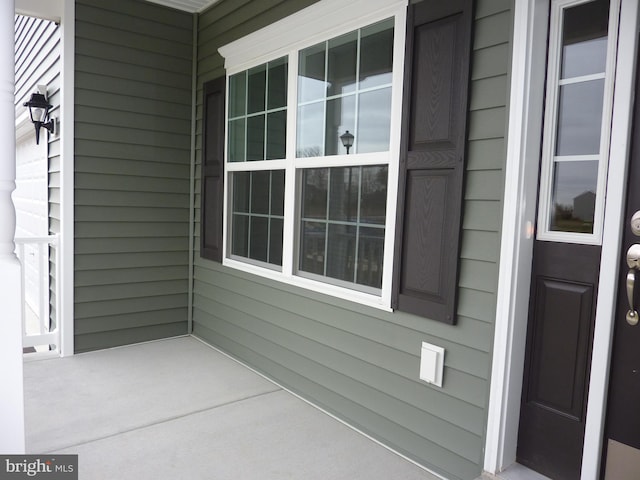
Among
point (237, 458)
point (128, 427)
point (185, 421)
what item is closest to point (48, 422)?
point (128, 427)

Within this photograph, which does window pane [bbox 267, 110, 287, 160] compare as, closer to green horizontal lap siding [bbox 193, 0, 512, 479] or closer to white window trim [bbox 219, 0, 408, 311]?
white window trim [bbox 219, 0, 408, 311]

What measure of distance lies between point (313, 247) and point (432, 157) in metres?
1.11

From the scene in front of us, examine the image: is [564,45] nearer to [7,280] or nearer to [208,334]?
[7,280]

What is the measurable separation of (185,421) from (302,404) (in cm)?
72

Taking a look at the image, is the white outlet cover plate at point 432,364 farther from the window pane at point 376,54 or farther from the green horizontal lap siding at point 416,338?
the window pane at point 376,54

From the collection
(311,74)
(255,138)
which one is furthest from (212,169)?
(311,74)

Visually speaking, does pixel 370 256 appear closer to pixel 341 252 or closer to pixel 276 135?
pixel 341 252

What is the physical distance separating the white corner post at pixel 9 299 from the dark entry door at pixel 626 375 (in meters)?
2.06


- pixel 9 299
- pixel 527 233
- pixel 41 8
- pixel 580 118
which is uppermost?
pixel 41 8

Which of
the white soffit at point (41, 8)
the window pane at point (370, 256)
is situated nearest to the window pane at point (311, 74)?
the window pane at point (370, 256)

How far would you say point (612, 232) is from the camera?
5.70 ft

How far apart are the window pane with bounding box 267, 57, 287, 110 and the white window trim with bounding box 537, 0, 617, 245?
5.86ft

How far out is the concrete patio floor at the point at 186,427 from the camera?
2330mm

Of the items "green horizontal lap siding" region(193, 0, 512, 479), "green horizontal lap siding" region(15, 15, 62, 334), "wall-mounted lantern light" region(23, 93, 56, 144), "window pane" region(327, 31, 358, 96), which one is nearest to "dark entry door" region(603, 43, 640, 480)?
"green horizontal lap siding" region(193, 0, 512, 479)
